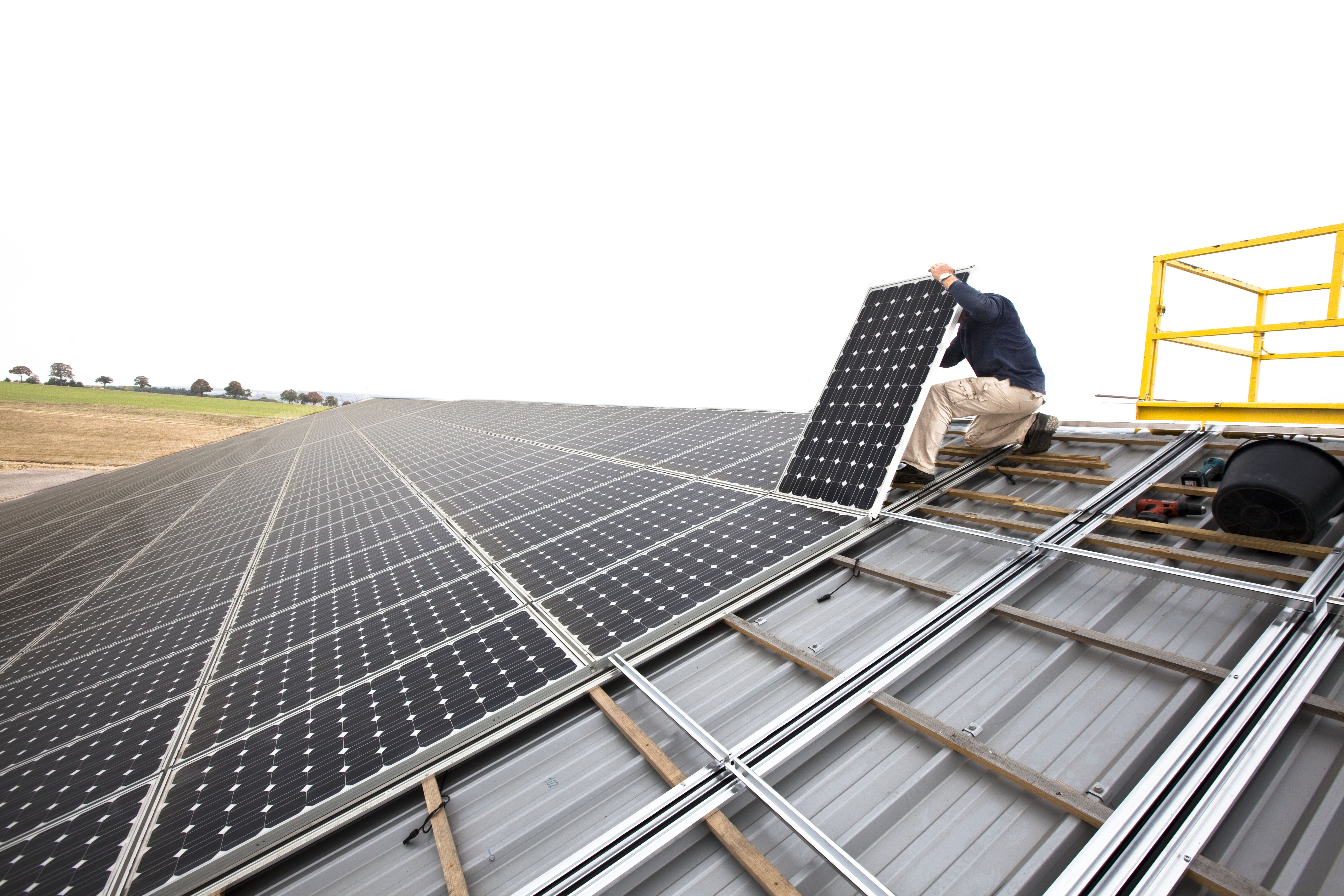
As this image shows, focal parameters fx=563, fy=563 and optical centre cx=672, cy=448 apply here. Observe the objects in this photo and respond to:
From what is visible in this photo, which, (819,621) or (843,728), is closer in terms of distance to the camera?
(843,728)

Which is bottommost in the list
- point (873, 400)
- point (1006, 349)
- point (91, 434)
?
point (91, 434)

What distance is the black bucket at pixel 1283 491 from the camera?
13.1ft

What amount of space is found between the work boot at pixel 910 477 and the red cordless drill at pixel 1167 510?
1.96m

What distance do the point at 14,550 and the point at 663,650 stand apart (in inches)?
791

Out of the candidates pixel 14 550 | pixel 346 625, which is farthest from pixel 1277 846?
pixel 14 550

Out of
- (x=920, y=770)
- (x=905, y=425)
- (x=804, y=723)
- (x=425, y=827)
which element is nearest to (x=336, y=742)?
(x=425, y=827)

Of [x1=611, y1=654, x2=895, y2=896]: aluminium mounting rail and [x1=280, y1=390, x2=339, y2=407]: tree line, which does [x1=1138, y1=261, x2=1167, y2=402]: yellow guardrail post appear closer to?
[x1=611, y1=654, x2=895, y2=896]: aluminium mounting rail

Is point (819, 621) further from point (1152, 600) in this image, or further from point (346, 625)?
point (346, 625)

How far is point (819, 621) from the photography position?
454 centimetres

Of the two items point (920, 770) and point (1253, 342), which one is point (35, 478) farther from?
point (1253, 342)

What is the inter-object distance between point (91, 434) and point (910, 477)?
70028 mm

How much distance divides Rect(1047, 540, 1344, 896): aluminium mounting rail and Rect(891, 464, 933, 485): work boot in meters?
3.37

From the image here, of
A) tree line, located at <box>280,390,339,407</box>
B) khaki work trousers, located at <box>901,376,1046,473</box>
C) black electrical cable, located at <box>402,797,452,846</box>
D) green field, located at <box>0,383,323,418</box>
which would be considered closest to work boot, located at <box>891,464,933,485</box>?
khaki work trousers, located at <box>901,376,1046,473</box>

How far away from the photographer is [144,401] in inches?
3110
